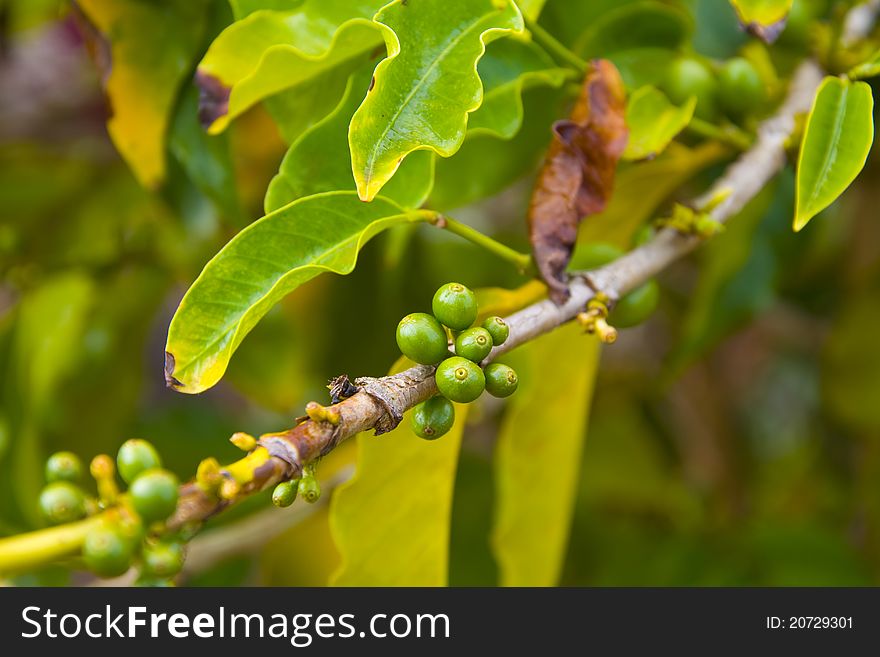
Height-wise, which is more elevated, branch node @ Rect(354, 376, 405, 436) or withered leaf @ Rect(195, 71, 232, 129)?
withered leaf @ Rect(195, 71, 232, 129)

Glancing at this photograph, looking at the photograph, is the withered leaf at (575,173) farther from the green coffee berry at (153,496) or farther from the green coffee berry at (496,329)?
the green coffee berry at (153,496)

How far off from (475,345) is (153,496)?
0.20 m

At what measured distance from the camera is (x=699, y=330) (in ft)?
3.54

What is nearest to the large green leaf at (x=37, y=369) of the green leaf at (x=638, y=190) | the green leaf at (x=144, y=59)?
the green leaf at (x=144, y=59)

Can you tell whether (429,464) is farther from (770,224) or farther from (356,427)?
(770,224)

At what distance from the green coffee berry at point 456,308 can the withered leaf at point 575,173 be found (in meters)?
0.10

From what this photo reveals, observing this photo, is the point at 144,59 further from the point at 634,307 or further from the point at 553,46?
the point at 634,307

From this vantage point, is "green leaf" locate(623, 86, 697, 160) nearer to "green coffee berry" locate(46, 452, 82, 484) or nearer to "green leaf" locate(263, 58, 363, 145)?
"green leaf" locate(263, 58, 363, 145)

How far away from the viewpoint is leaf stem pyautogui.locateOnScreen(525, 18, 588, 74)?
0.70 m

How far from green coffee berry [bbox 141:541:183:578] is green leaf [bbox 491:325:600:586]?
1.58 feet

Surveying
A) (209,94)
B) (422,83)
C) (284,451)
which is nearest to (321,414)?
(284,451)

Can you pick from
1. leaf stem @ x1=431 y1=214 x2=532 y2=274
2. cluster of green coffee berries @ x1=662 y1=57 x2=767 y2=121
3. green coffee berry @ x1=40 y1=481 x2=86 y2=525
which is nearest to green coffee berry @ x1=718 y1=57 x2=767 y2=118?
cluster of green coffee berries @ x1=662 y1=57 x2=767 y2=121

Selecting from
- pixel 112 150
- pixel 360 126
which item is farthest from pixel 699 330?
pixel 112 150
